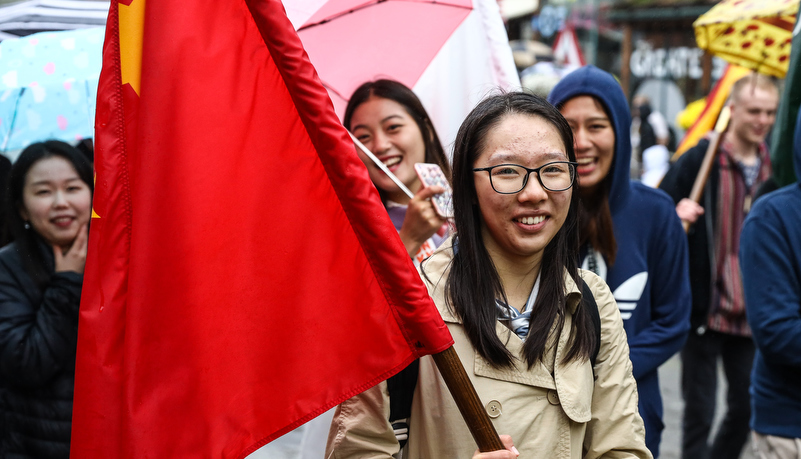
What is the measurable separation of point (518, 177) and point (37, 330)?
1746mm

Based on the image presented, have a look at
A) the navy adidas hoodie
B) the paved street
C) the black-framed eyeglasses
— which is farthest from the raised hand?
the paved street

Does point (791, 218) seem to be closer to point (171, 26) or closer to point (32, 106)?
point (171, 26)

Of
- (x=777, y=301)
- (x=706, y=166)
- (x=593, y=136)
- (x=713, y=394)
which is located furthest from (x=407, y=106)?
(x=713, y=394)

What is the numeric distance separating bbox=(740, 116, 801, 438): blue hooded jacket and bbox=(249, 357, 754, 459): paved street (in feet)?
7.51

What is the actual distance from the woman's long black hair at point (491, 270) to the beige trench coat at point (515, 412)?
27 mm

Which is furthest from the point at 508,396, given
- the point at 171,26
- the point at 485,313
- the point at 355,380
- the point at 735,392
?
the point at 735,392

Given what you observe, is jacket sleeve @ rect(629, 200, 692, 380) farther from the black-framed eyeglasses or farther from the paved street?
the paved street

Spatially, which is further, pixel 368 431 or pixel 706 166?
pixel 706 166

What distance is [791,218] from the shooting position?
2.83 metres

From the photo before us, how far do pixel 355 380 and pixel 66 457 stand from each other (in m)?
1.50

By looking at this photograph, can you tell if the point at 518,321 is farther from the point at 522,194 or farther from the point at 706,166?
the point at 706,166

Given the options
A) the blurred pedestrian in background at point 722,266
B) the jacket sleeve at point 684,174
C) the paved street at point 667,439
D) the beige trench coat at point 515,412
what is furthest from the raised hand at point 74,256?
the jacket sleeve at point 684,174

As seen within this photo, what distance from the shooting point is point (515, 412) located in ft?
5.82

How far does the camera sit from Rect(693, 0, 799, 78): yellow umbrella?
3.84 metres
